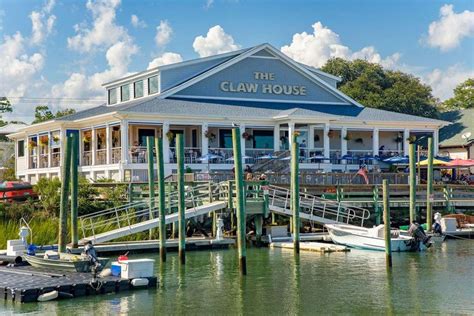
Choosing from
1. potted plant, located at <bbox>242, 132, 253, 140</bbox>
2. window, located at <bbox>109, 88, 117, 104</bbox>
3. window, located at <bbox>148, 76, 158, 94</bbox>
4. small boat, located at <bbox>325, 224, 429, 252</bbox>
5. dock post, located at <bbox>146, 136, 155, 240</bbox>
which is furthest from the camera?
window, located at <bbox>109, 88, 117, 104</bbox>

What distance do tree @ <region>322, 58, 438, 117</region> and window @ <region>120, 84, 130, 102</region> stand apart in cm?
2441

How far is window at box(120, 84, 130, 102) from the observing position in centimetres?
5641

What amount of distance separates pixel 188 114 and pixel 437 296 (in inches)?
1022

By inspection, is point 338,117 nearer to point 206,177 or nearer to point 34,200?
point 206,177

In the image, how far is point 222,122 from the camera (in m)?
48.4

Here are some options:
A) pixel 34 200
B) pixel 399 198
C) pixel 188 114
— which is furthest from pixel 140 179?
pixel 399 198

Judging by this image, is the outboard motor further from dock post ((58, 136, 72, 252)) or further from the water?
dock post ((58, 136, 72, 252))

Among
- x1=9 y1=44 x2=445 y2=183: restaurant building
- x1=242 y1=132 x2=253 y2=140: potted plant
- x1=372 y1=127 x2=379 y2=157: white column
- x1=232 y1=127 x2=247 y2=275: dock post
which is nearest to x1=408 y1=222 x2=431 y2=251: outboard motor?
x1=232 y1=127 x2=247 y2=275: dock post

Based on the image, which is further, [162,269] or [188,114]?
[188,114]

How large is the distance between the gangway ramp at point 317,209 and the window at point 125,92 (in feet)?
62.7

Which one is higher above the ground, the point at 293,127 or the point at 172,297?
the point at 293,127

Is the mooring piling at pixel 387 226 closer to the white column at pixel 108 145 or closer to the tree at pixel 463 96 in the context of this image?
the white column at pixel 108 145

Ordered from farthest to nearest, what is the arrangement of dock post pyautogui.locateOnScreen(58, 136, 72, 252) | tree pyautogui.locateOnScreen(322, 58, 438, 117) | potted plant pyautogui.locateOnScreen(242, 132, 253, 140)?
1. tree pyautogui.locateOnScreen(322, 58, 438, 117)
2. potted plant pyautogui.locateOnScreen(242, 132, 253, 140)
3. dock post pyautogui.locateOnScreen(58, 136, 72, 252)

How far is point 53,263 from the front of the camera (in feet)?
84.6
